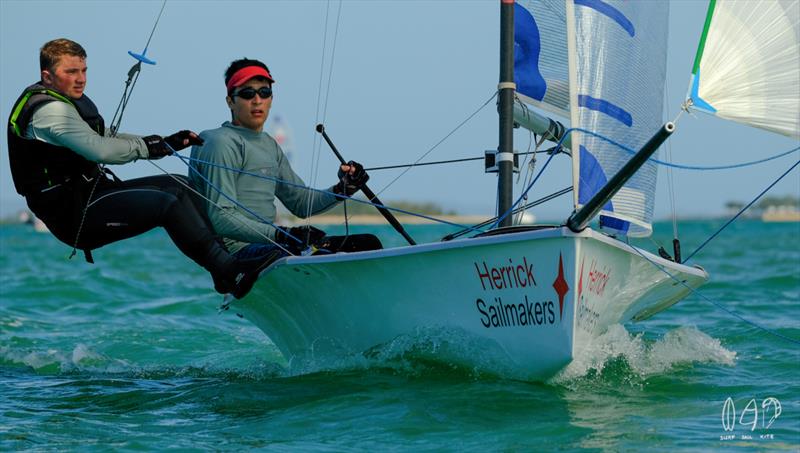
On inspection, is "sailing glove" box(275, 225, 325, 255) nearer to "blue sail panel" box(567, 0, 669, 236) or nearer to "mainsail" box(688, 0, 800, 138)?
"blue sail panel" box(567, 0, 669, 236)

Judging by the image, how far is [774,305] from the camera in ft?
37.2

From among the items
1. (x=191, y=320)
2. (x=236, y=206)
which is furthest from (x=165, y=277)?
(x=236, y=206)

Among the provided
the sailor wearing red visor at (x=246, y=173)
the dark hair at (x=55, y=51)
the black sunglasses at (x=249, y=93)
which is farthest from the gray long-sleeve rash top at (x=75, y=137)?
the black sunglasses at (x=249, y=93)

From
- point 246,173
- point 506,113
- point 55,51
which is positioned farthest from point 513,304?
point 55,51

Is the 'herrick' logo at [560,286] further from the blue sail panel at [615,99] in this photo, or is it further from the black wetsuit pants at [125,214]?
the black wetsuit pants at [125,214]

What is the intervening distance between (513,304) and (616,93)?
1.33 metres

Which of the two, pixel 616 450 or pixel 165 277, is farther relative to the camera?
pixel 165 277

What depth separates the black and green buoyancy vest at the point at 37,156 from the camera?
543 centimetres

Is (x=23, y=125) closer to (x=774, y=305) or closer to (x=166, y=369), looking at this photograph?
(x=166, y=369)

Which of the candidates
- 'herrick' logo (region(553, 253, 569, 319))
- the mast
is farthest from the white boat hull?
the mast

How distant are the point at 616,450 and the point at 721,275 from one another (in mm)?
12803

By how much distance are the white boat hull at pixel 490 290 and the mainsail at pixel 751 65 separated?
0.86 meters

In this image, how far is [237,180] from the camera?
19.5 feet

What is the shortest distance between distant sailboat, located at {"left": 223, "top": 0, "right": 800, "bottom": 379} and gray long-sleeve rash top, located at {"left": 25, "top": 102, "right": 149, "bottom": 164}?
99cm
